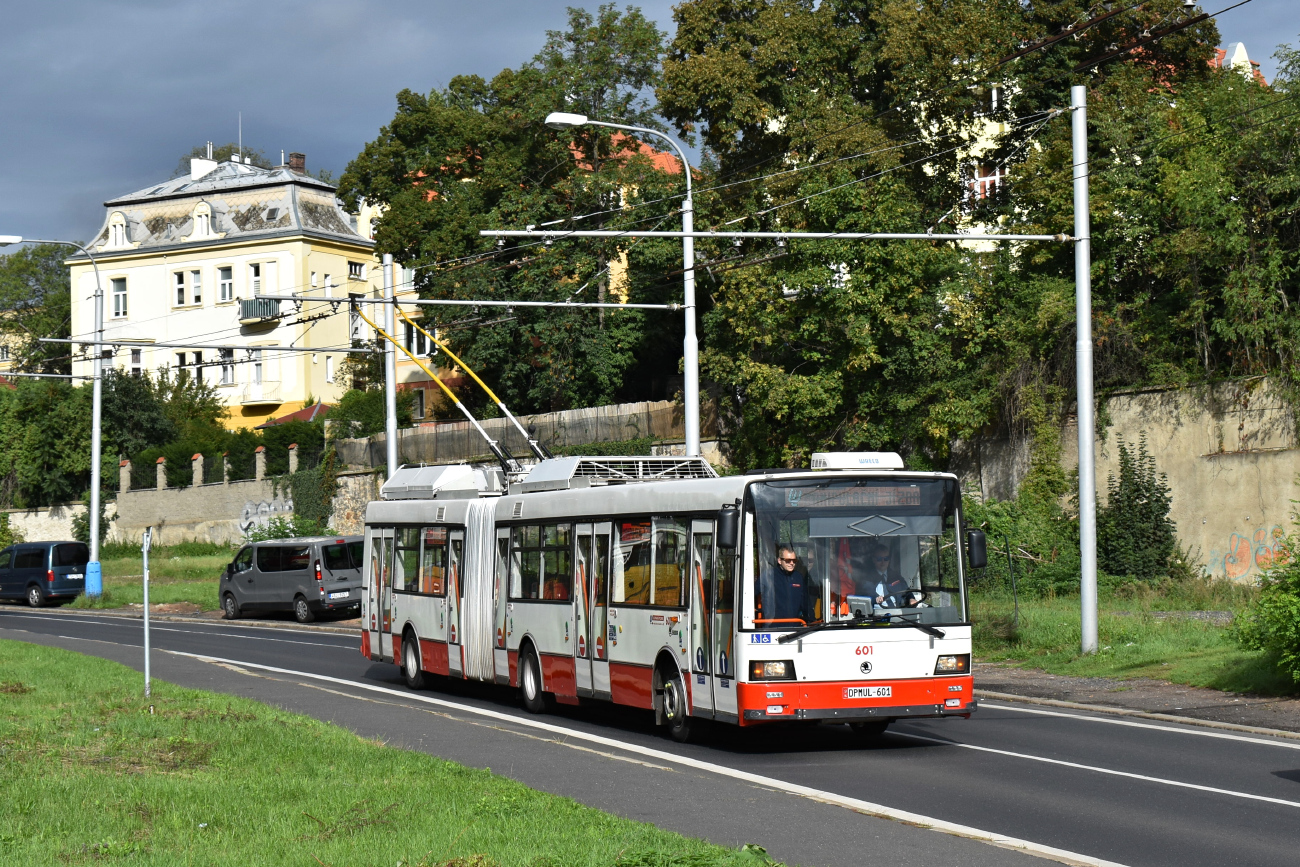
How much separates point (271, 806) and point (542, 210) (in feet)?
132

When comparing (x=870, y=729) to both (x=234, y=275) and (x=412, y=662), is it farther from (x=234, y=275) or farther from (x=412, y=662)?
(x=234, y=275)

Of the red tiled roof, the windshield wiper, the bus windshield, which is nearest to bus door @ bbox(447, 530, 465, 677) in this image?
the bus windshield

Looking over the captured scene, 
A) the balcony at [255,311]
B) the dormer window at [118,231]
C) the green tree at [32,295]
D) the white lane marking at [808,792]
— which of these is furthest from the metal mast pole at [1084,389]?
the green tree at [32,295]

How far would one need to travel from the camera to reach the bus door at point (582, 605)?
16.4 metres

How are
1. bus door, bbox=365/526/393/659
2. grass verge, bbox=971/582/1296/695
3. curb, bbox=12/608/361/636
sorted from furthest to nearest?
curb, bbox=12/608/361/636
bus door, bbox=365/526/393/659
grass verge, bbox=971/582/1296/695

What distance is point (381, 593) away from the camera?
22.2 meters

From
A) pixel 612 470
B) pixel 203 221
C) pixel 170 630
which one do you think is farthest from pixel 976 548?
pixel 203 221

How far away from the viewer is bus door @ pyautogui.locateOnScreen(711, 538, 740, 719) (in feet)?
44.1

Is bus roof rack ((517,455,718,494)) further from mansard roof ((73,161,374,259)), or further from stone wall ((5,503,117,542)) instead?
mansard roof ((73,161,374,259))

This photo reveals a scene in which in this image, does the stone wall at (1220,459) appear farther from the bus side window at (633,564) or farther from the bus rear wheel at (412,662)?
the bus side window at (633,564)

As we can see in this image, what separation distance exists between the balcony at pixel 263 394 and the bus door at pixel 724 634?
6518 centimetres

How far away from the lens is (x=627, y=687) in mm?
15531

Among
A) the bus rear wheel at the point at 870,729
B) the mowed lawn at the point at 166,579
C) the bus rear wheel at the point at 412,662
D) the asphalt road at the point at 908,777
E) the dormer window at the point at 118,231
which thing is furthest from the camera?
the dormer window at the point at 118,231

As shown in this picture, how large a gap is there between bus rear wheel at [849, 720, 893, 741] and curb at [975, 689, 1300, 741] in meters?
2.91
